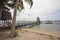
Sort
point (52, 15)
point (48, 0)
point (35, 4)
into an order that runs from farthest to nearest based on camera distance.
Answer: point (35, 4) → point (48, 0) → point (52, 15)

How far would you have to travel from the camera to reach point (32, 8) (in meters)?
4.88

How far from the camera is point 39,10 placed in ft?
15.1

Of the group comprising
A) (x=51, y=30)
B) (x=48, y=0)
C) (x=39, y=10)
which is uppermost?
(x=48, y=0)

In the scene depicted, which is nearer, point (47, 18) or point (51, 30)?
point (47, 18)

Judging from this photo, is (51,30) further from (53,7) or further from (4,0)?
(4,0)

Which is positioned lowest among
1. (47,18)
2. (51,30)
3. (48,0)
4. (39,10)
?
(51,30)

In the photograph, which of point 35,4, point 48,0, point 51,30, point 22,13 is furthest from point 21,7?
point 51,30

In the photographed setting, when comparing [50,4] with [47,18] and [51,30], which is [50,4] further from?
[51,30]

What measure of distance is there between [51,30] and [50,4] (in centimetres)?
121

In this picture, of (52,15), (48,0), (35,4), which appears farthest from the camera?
(35,4)

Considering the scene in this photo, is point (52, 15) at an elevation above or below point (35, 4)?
below

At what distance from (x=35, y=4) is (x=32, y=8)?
0.21 metres

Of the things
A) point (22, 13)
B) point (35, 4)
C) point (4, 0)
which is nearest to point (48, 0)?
point (35, 4)

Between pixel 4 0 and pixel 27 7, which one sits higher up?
pixel 4 0
